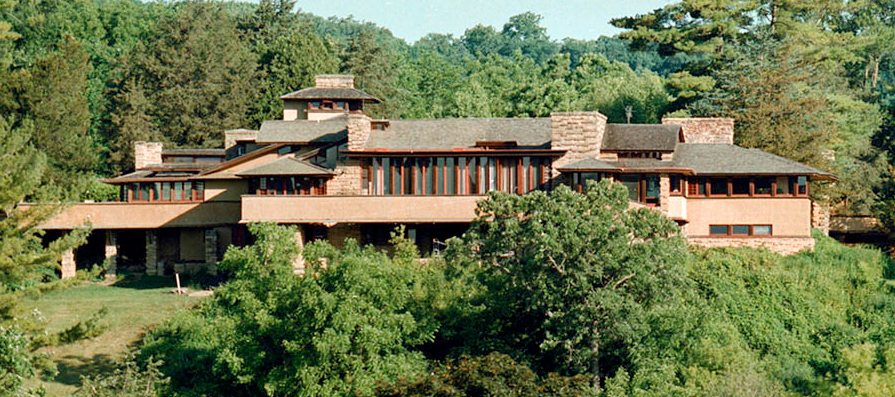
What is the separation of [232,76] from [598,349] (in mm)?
38099

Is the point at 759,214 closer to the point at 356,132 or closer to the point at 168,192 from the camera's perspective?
the point at 356,132

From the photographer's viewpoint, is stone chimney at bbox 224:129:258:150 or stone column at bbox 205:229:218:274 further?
stone chimney at bbox 224:129:258:150

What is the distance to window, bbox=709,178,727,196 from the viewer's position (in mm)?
42500

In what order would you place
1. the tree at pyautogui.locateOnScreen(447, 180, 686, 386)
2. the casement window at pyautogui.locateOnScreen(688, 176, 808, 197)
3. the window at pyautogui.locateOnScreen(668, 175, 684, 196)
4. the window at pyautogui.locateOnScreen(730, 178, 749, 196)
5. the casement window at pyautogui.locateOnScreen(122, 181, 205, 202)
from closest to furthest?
the tree at pyautogui.locateOnScreen(447, 180, 686, 386)
the window at pyautogui.locateOnScreen(668, 175, 684, 196)
the casement window at pyautogui.locateOnScreen(688, 176, 808, 197)
the window at pyautogui.locateOnScreen(730, 178, 749, 196)
the casement window at pyautogui.locateOnScreen(122, 181, 205, 202)

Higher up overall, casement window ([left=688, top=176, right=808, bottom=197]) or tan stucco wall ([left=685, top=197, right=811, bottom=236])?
casement window ([left=688, top=176, right=808, bottom=197])

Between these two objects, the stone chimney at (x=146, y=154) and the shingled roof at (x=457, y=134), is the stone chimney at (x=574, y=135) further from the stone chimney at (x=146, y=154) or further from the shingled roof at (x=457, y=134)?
the stone chimney at (x=146, y=154)

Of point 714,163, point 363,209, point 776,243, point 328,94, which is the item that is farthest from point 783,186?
point 328,94

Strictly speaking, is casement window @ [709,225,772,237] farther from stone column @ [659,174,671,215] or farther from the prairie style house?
stone column @ [659,174,671,215]

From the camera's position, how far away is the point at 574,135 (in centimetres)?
4203

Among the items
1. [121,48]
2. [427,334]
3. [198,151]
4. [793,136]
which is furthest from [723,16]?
[121,48]

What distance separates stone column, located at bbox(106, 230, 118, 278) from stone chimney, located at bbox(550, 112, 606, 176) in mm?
18297

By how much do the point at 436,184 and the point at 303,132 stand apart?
318 inches

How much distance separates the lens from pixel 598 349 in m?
31.4

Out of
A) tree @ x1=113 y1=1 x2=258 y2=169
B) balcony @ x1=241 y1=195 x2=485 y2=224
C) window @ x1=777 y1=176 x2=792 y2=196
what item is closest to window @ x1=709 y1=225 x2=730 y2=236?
window @ x1=777 y1=176 x2=792 y2=196
